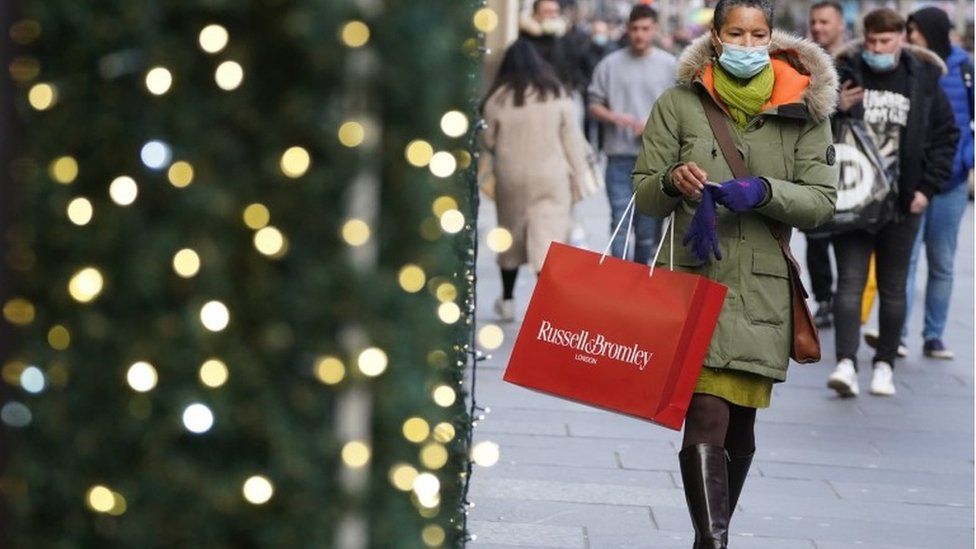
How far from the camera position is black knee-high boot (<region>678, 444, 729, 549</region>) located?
4945 millimetres

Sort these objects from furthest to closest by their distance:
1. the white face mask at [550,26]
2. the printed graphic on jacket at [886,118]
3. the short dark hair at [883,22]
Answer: the white face mask at [550,26] < the printed graphic on jacket at [886,118] < the short dark hair at [883,22]

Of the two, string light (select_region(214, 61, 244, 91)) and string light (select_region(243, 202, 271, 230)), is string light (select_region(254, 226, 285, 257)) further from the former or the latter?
string light (select_region(214, 61, 244, 91))

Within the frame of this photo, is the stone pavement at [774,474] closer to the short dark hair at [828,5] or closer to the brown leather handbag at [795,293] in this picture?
the brown leather handbag at [795,293]

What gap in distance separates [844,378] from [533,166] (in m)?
2.84

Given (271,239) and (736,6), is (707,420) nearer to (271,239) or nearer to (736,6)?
(736,6)

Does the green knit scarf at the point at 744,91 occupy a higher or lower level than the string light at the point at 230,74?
lower

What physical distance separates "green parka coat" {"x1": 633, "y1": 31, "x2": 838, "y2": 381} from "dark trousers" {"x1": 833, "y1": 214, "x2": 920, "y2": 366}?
377 centimetres

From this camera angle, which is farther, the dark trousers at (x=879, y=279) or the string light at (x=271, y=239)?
the dark trousers at (x=879, y=279)

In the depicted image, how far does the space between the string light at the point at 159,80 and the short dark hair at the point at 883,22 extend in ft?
20.8

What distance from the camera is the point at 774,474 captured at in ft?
23.3

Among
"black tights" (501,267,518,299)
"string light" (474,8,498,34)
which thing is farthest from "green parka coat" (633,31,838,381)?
"black tights" (501,267,518,299)

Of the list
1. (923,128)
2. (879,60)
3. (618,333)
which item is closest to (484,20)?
(618,333)

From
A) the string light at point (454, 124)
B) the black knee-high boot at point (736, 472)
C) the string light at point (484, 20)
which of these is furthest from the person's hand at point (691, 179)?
the string light at point (454, 124)

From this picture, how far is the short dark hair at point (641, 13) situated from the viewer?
38.0 ft
